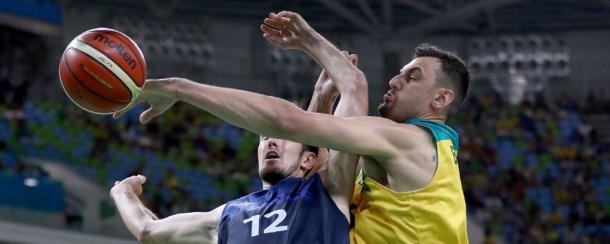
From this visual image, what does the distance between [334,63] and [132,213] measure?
1.51 meters

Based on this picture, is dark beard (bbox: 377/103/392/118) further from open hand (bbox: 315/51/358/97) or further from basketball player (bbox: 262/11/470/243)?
open hand (bbox: 315/51/358/97)

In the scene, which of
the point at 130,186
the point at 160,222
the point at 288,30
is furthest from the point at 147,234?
the point at 288,30

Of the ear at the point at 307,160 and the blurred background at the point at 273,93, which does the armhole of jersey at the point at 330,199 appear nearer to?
the ear at the point at 307,160

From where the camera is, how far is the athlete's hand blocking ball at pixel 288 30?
181 inches

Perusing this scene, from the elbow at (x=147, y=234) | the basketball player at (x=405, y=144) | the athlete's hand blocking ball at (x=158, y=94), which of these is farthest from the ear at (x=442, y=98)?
the elbow at (x=147, y=234)

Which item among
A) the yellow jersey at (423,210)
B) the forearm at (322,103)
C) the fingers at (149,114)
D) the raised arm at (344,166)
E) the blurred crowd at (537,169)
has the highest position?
the blurred crowd at (537,169)

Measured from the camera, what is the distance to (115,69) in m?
4.23

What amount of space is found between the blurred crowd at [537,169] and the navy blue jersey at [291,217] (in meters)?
12.4

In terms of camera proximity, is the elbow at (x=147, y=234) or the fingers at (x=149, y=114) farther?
the elbow at (x=147, y=234)

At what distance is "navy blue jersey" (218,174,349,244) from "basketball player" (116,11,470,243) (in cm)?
13

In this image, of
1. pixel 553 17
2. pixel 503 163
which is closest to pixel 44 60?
pixel 503 163

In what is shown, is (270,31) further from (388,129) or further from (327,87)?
(388,129)

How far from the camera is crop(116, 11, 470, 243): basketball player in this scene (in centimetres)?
398

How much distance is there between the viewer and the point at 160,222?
5379 millimetres
